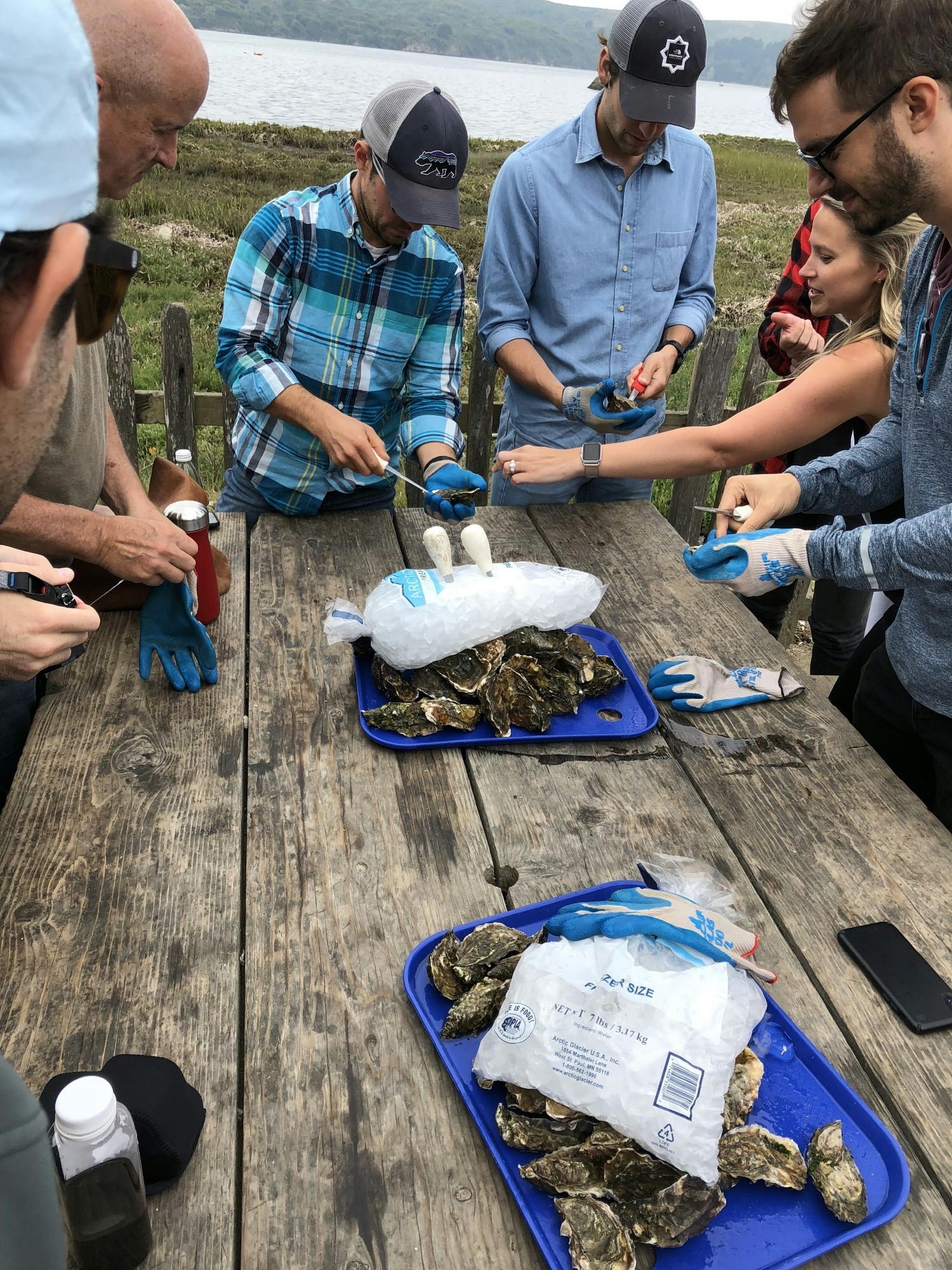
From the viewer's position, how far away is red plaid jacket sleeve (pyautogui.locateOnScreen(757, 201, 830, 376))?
3.49 m

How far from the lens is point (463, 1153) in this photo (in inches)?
45.4

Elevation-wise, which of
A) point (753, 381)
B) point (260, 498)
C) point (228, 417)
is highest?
point (753, 381)

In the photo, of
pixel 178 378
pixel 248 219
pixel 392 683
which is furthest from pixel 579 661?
pixel 248 219

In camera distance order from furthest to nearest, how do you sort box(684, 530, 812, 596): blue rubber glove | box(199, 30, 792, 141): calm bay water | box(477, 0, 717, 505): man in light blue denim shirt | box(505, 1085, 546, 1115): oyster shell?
box(199, 30, 792, 141): calm bay water → box(477, 0, 717, 505): man in light blue denim shirt → box(684, 530, 812, 596): blue rubber glove → box(505, 1085, 546, 1115): oyster shell

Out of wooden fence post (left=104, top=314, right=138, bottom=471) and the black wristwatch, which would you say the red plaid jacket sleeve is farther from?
wooden fence post (left=104, top=314, right=138, bottom=471)

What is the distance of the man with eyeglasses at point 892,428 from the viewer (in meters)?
1.71

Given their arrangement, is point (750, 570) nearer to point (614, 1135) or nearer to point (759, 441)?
point (759, 441)

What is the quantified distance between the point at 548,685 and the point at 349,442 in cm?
105

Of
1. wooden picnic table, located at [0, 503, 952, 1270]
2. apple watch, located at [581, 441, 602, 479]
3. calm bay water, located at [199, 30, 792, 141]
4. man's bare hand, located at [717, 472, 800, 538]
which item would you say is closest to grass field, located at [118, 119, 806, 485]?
calm bay water, located at [199, 30, 792, 141]

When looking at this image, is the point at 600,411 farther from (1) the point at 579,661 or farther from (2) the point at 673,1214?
(2) the point at 673,1214

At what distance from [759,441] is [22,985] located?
239cm

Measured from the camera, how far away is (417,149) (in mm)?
2467

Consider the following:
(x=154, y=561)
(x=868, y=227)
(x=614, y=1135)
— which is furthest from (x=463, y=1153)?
(x=868, y=227)

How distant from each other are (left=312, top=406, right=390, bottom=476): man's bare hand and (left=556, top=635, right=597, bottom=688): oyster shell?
2.97ft
